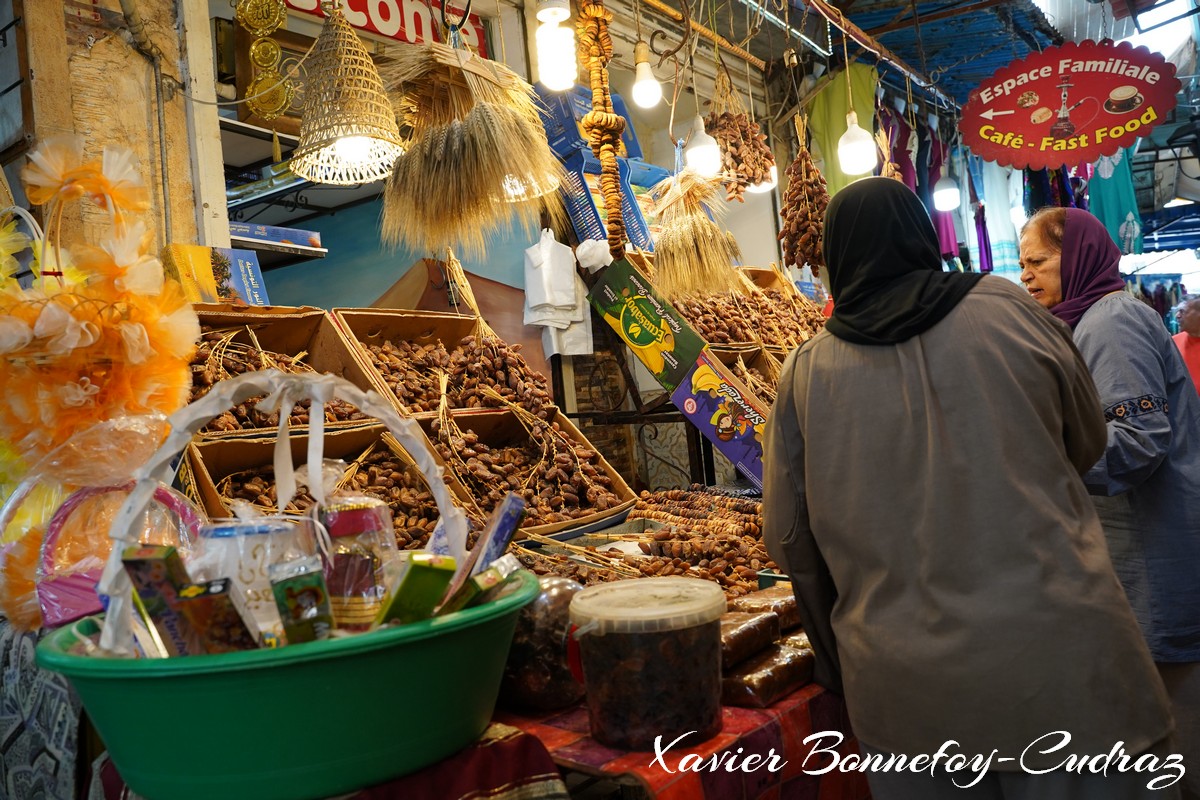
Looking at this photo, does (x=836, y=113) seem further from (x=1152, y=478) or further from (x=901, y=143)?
(x=1152, y=478)

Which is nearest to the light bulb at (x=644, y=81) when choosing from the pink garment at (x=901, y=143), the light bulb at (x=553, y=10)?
the light bulb at (x=553, y=10)

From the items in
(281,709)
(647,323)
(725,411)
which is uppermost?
(647,323)

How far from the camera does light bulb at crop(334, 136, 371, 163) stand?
10.5 feet

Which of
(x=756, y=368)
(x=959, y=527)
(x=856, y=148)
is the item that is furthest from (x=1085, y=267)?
(x=856, y=148)

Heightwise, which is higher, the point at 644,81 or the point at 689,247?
the point at 644,81

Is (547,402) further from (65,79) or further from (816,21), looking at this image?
(816,21)

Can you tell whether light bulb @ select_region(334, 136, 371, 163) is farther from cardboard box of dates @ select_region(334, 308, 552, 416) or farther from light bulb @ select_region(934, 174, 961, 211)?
light bulb @ select_region(934, 174, 961, 211)

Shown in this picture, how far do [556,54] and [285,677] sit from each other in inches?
111

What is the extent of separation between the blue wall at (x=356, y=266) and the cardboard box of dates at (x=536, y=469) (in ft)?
7.03

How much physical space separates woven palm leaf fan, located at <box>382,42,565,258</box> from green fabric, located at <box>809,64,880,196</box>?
4.71m

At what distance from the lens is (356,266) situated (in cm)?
623

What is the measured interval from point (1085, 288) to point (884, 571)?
1321 mm

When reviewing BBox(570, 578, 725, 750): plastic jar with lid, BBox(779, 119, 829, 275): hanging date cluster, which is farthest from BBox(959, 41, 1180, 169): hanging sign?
BBox(570, 578, 725, 750): plastic jar with lid

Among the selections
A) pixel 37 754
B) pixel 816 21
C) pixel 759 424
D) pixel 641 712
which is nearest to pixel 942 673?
pixel 641 712
